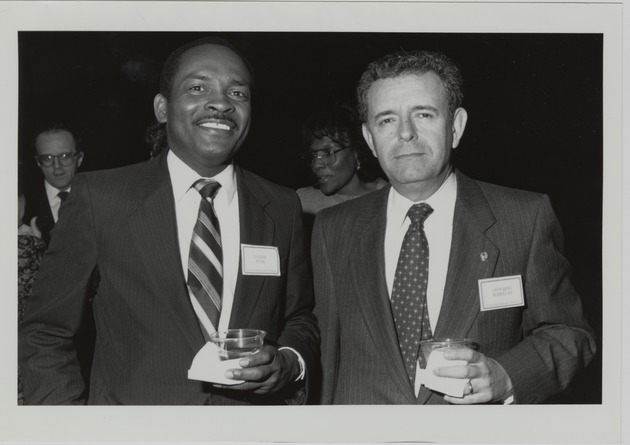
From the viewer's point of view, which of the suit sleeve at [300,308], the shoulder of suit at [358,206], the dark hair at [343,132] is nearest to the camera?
the suit sleeve at [300,308]

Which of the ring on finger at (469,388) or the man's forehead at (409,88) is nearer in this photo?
the ring on finger at (469,388)

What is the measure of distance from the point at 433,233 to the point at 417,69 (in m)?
0.57

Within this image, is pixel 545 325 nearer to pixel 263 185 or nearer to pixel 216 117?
pixel 263 185

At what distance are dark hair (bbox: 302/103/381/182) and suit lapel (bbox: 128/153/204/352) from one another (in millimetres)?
618

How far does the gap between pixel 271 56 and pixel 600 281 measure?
1.45 m

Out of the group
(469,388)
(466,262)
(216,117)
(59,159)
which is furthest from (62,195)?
(469,388)

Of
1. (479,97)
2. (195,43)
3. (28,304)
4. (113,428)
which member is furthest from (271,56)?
(113,428)

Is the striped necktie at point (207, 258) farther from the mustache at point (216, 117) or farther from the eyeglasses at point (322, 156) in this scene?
the eyeglasses at point (322, 156)

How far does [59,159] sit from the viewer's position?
2268 millimetres

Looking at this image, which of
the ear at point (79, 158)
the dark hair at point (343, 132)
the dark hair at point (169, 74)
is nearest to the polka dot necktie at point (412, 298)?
the dark hair at point (343, 132)

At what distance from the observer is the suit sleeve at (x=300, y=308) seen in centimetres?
216

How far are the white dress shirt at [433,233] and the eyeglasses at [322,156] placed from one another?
345 mm

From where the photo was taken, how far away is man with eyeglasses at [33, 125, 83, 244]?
7.34ft

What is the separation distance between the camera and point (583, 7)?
7.50 ft
